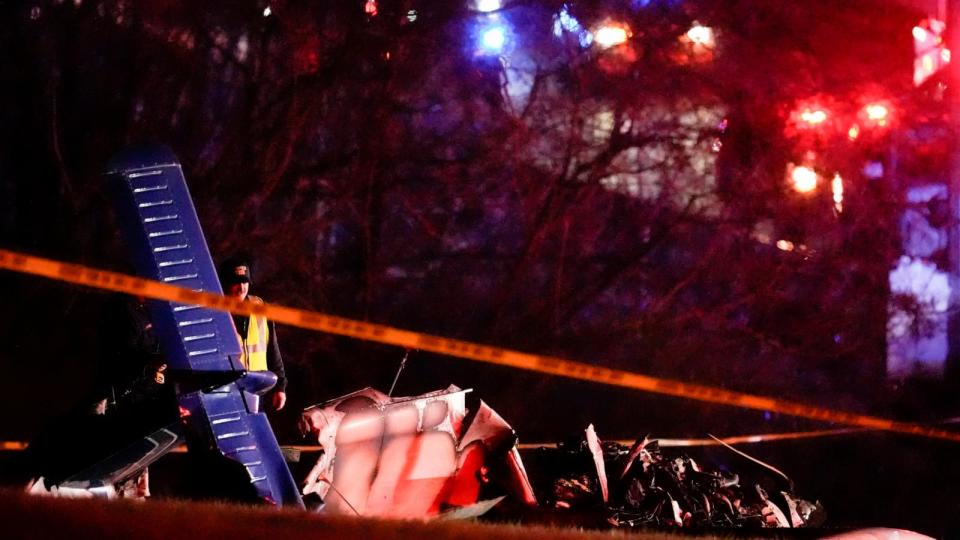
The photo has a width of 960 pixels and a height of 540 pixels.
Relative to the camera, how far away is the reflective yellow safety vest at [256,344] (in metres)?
6.07

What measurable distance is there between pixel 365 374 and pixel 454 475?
5.65 metres

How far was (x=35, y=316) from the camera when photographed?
10.5 metres

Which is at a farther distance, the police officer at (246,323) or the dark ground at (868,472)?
the dark ground at (868,472)

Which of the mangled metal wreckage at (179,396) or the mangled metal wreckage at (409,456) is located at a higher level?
the mangled metal wreckage at (179,396)

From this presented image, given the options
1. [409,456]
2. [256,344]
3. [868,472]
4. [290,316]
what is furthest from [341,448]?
[868,472]

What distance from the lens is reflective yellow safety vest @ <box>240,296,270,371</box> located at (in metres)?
6.07

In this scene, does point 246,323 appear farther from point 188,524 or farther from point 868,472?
point 868,472

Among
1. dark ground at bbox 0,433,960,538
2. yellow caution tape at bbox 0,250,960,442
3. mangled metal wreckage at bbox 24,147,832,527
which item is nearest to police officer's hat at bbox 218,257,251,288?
yellow caution tape at bbox 0,250,960,442

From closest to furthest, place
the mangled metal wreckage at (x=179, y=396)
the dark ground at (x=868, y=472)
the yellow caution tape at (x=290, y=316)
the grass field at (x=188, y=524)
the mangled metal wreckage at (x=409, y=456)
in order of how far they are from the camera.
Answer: the grass field at (x=188, y=524) → the yellow caution tape at (x=290, y=316) → the mangled metal wreckage at (x=179, y=396) → the mangled metal wreckage at (x=409, y=456) → the dark ground at (x=868, y=472)

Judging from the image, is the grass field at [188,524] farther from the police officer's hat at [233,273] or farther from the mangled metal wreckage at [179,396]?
the police officer's hat at [233,273]

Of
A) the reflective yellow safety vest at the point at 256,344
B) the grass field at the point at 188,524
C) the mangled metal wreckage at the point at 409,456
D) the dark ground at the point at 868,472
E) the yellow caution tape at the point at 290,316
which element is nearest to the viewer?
the grass field at the point at 188,524

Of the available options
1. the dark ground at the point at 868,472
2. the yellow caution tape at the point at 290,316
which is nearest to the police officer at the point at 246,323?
the yellow caution tape at the point at 290,316

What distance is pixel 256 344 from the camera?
6.15 m

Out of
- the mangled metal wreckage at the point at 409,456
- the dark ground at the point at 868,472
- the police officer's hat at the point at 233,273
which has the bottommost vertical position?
the dark ground at the point at 868,472
